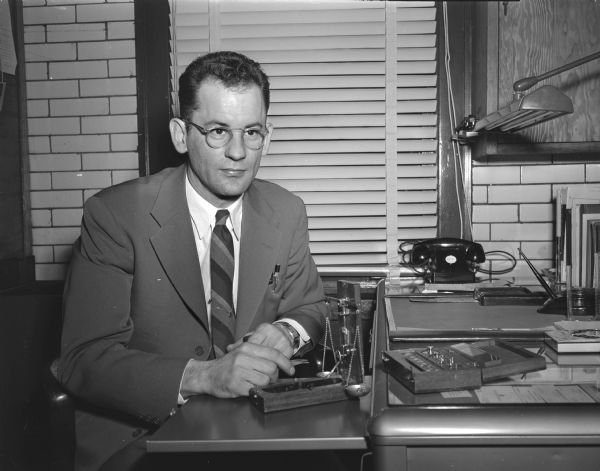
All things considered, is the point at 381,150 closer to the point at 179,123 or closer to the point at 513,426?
the point at 179,123

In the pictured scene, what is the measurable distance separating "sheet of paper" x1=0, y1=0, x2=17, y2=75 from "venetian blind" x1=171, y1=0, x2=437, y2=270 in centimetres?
72

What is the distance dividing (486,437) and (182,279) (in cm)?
112

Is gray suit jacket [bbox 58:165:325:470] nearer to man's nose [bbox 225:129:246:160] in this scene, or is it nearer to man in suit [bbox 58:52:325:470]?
man in suit [bbox 58:52:325:470]

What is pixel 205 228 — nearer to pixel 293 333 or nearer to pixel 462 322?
pixel 293 333

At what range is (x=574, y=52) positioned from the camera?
2441mm

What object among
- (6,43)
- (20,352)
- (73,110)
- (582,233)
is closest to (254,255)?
(20,352)

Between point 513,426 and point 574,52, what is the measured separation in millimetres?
1887

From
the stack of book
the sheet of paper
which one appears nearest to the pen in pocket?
the stack of book

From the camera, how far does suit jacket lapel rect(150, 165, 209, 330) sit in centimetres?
191

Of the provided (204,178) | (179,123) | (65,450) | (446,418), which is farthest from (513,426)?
(179,123)

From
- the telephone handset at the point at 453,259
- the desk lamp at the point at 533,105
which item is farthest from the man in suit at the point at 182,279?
the desk lamp at the point at 533,105

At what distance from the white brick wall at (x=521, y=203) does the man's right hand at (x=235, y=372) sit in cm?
168

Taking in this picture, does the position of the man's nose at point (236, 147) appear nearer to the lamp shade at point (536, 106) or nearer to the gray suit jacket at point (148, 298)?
the gray suit jacket at point (148, 298)

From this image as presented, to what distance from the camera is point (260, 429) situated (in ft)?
3.68
